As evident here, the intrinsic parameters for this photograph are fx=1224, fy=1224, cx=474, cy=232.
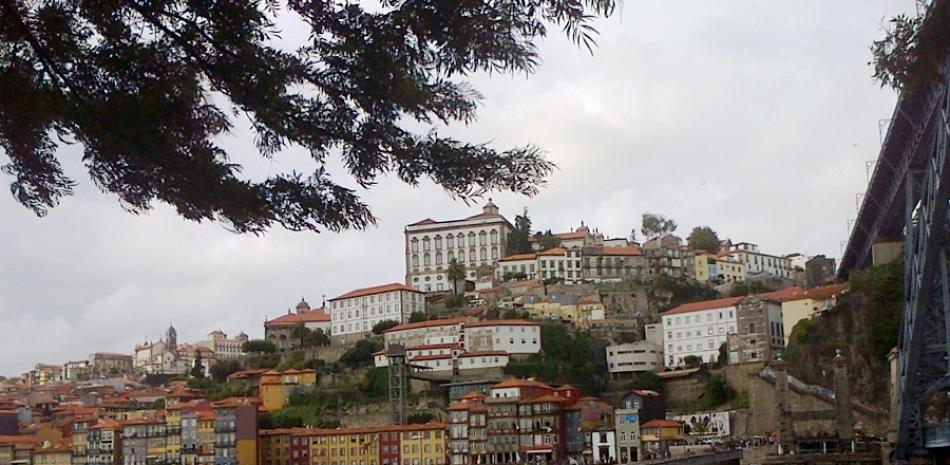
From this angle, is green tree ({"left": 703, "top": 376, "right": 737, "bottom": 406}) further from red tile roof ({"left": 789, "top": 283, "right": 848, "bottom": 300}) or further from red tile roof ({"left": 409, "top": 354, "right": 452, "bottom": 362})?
red tile roof ({"left": 409, "top": 354, "right": 452, "bottom": 362})

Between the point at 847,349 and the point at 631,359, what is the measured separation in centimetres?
1905

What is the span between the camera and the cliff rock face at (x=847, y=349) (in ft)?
141

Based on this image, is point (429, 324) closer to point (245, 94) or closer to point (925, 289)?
point (925, 289)

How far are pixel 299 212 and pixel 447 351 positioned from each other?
5820 centimetres

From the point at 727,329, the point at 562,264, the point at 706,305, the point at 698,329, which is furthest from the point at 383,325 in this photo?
the point at 727,329

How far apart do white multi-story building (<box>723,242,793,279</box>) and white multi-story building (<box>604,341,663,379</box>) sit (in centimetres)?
2217

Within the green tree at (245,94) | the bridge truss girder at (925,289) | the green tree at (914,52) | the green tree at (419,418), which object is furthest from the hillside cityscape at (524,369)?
the green tree at (245,94)

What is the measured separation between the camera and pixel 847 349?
45031 millimetres

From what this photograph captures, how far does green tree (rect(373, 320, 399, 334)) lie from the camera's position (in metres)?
71.6

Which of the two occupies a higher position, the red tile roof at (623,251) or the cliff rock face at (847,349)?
the red tile roof at (623,251)

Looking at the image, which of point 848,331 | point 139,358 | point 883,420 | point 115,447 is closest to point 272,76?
point 883,420

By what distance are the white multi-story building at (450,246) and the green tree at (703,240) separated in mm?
13608

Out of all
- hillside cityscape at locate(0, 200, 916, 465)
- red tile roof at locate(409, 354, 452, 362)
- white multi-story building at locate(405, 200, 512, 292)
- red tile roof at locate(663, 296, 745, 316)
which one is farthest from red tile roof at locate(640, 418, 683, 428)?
white multi-story building at locate(405, 200, 512, 292)

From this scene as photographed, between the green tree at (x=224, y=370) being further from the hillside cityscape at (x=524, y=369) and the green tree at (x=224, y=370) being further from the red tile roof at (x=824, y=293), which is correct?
the red tile roof at (x=824, y=293)
